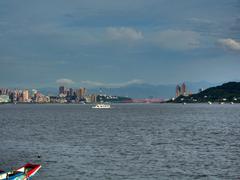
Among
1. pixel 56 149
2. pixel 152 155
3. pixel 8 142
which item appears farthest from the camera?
pixel 8 142

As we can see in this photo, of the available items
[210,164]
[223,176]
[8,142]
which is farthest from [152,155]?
[8,142]

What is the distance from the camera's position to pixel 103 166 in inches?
2613

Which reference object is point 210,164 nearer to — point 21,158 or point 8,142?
point 21,158

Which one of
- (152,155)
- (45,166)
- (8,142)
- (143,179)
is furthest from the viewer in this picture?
(8,142)

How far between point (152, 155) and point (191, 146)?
1749 cm

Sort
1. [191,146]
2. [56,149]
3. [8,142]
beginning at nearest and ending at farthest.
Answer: [56,149], [191,146], [8,142]

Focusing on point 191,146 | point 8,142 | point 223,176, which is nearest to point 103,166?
point 223,176

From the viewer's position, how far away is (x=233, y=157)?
76.0 m

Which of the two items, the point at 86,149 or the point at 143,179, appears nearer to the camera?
the point at 143,179

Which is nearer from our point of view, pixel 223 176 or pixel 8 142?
pixel 223 176

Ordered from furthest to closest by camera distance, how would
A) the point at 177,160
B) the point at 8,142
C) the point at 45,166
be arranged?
the point at 8,142 < the point at 177,160 < the point at 45,166

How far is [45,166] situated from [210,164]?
26.4m

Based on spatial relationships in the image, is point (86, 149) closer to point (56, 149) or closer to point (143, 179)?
point (56, 149)

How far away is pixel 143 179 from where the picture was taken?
5731cm
